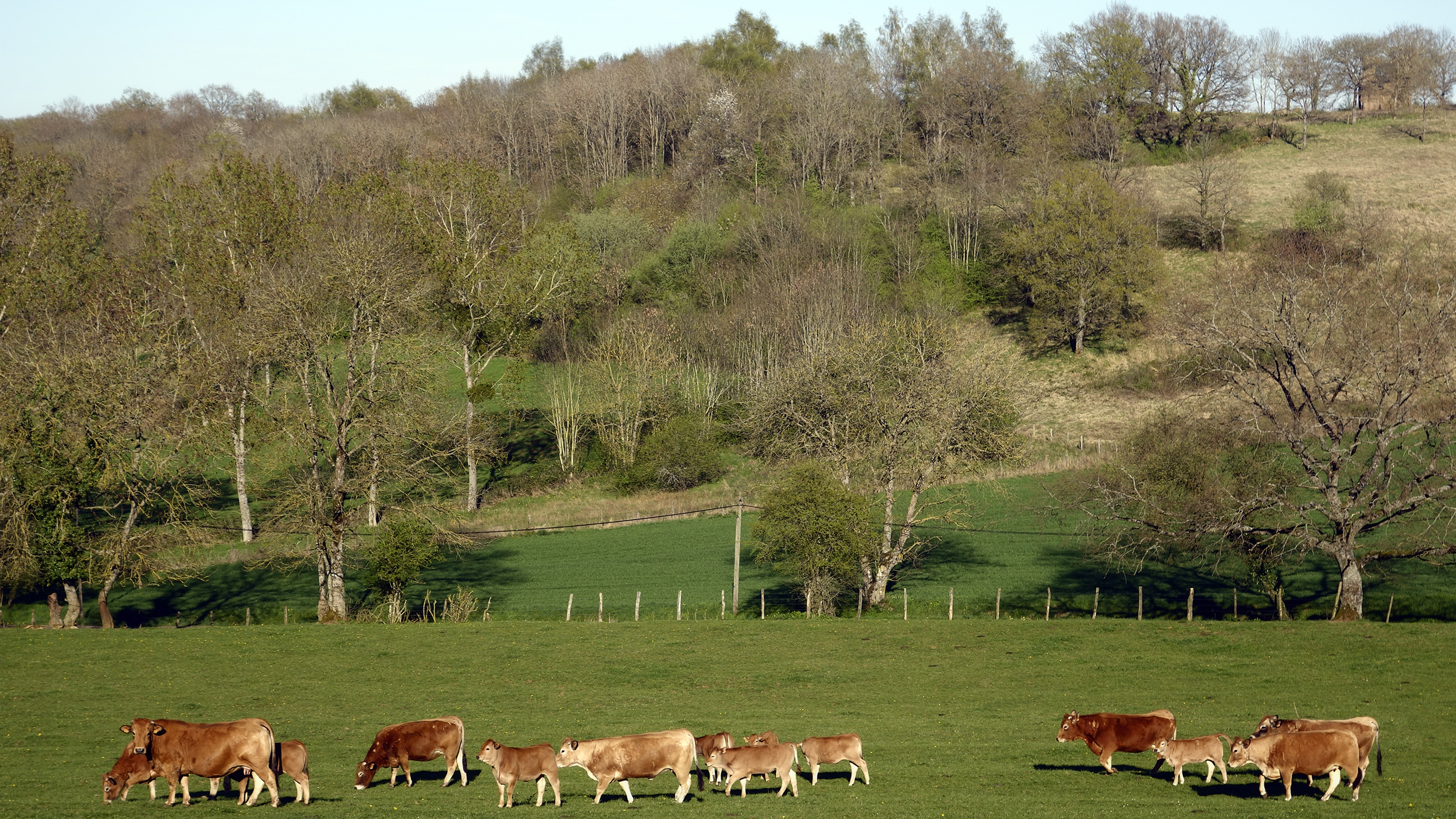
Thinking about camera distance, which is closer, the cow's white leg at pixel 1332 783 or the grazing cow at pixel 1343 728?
the cow's white leg at pixel 1332 783

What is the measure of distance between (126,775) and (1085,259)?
76792mm

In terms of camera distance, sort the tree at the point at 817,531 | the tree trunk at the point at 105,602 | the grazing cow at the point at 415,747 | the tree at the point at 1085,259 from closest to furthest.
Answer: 1. the grazing cow at the point at 415,747
2. the tree trunk at the point at 105,602
3. the tree at the point at 817,531
4. the tree at the point at 1085,259

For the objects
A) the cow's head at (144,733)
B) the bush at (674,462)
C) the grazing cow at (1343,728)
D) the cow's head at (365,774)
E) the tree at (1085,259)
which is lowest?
the bush at (674,462)

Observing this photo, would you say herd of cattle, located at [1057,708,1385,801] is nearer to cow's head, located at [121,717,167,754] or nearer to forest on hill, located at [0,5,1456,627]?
cow's head, located at [121,717,167,754]

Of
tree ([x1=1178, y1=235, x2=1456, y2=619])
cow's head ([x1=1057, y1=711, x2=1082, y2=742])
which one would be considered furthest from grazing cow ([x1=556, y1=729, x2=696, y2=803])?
tree ([x1=1178, y1=235, x2=1456, y2=619])

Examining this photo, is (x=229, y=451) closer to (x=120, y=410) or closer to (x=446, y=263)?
(x=120, y=410)

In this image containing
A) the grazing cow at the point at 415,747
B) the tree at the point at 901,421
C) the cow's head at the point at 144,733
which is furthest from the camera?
the tree at the point at 901,421

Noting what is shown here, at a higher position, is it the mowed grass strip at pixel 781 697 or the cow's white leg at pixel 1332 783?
the cow's white leg at pixel 1332 783

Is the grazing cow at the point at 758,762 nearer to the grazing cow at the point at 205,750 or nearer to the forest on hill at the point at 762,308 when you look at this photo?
the grazing cow at the point at 205,750

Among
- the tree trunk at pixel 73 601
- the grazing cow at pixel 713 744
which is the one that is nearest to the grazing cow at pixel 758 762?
the grazing cow at pixel 713 744

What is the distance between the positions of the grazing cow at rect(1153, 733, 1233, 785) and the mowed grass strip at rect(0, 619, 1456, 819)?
421 millimetres

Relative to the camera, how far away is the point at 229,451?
53.8m

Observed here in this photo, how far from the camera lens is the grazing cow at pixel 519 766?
53.4 ft

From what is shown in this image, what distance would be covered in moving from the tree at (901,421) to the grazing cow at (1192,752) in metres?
25.5
